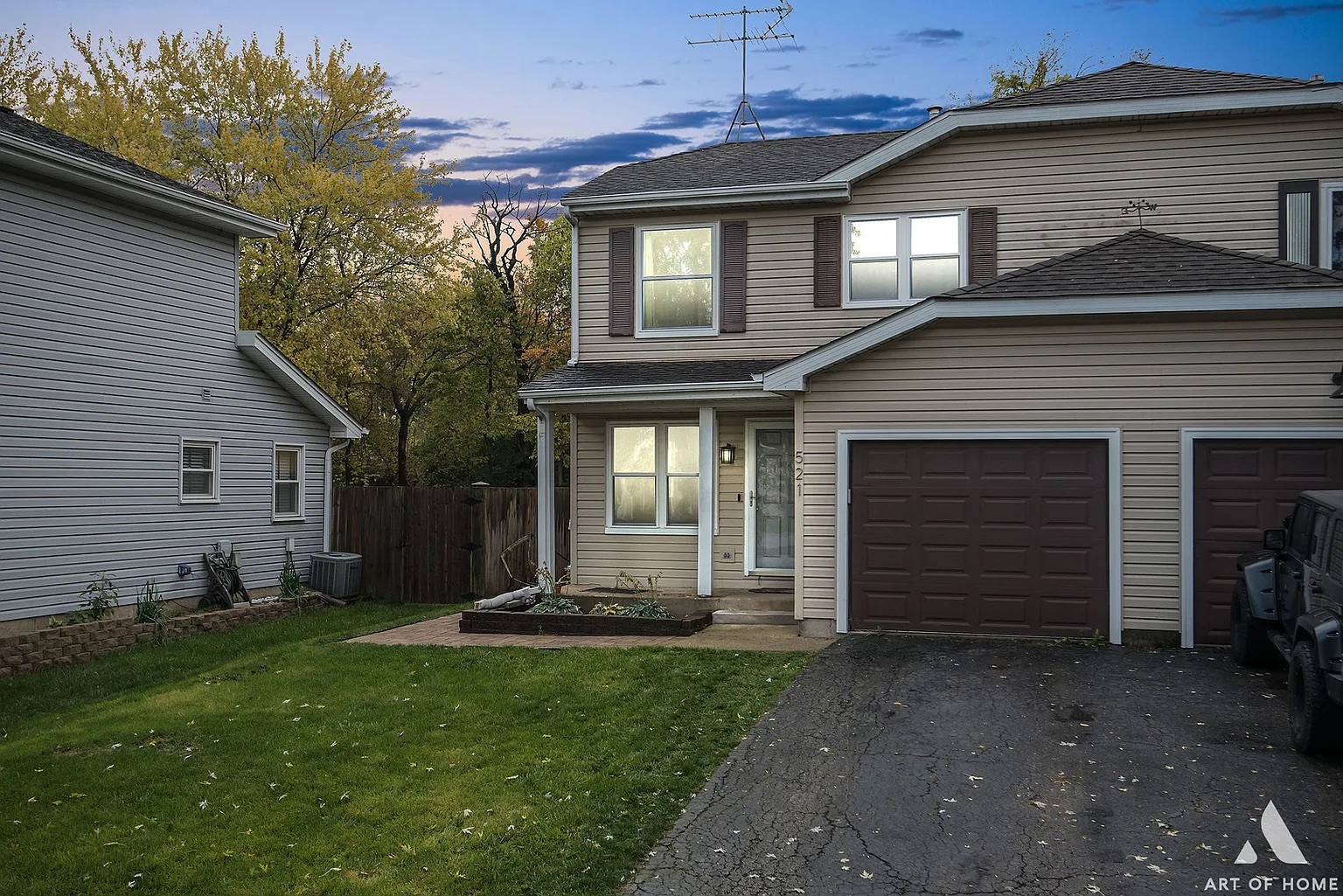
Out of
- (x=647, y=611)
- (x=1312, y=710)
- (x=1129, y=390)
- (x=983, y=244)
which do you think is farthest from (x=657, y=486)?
(x=1312, y=710)

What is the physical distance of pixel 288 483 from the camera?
1811 cm

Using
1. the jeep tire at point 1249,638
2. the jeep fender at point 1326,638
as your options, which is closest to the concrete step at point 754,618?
the jeep tire at point 1249,638

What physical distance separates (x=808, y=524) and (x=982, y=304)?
3.12 meters

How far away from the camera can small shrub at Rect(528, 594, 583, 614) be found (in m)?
13.1

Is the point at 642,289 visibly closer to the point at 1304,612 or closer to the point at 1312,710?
the point at 1304,612

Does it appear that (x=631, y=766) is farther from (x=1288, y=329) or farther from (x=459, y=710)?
(x=1288, y=329)

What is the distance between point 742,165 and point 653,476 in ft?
16.7

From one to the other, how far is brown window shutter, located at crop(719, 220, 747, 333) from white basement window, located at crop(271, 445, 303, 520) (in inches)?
338

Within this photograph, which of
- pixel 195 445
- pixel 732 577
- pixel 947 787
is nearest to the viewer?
pixel 947 787

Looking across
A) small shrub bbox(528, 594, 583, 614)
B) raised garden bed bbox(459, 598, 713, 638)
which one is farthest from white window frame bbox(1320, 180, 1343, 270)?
small shrub bbox(528, 594, 583, 614)

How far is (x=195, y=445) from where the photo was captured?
16.1m

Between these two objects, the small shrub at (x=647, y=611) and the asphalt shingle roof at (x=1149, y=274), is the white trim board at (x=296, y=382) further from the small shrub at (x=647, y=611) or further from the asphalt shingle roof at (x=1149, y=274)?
the asphalt shingle roof at (x=1149, y=274)

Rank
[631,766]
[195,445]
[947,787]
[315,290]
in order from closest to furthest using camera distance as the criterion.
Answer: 1. [947,787]
2. [631,766]
3. [195,445]
4. [315,290]

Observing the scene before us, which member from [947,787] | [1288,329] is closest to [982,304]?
[1288,329]
